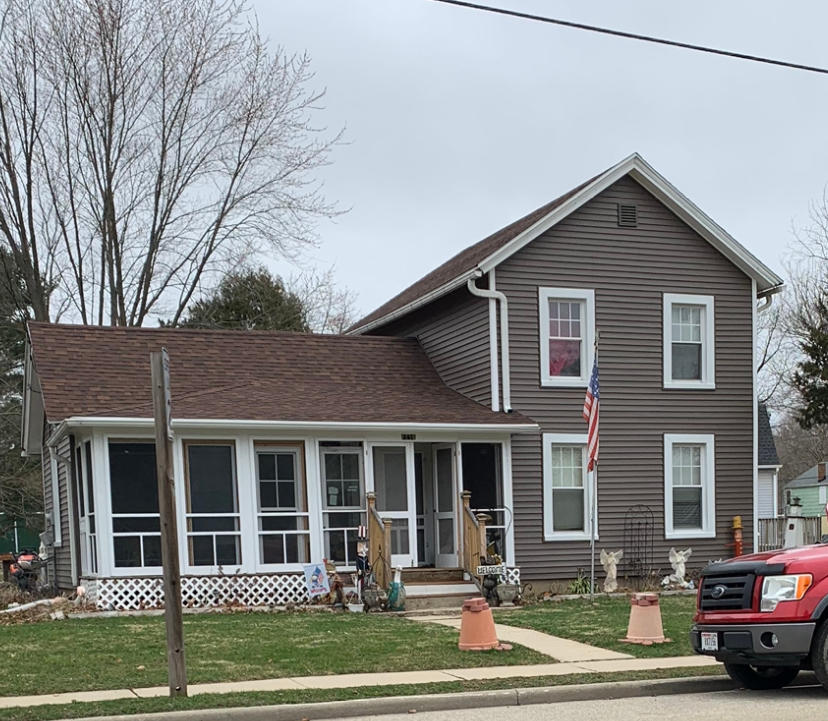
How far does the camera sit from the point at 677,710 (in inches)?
386

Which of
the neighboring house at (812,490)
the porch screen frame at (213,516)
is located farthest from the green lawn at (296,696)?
the neighboring house at (812,490)

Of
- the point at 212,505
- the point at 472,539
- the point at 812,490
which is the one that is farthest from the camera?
the point at 812,490

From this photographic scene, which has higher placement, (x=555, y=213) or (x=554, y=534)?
(x=555, y=213)

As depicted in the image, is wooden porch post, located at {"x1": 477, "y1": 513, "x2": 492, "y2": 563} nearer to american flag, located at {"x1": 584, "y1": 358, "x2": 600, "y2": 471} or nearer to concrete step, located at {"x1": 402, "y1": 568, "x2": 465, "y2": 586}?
concrete step, located at {"x1": 402, "y1": 568, "x2": 465, "y2": 586}

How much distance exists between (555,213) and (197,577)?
881 cm

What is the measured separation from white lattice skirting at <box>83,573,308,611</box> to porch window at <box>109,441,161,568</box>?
0.42m

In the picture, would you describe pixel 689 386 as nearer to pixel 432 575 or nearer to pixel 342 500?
pixel 432 575

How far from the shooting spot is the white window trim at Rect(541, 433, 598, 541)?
20.2 metres

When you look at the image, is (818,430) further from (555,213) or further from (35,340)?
(35,340)

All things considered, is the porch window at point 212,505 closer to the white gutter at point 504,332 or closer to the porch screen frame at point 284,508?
the porch screen frame at point 284,508

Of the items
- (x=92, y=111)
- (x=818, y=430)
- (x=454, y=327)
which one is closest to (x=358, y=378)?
(x=454, y=327)

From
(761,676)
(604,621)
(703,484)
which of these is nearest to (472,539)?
(604,621)

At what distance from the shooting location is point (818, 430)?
58031 mm

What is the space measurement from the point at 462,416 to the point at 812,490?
3916cm
